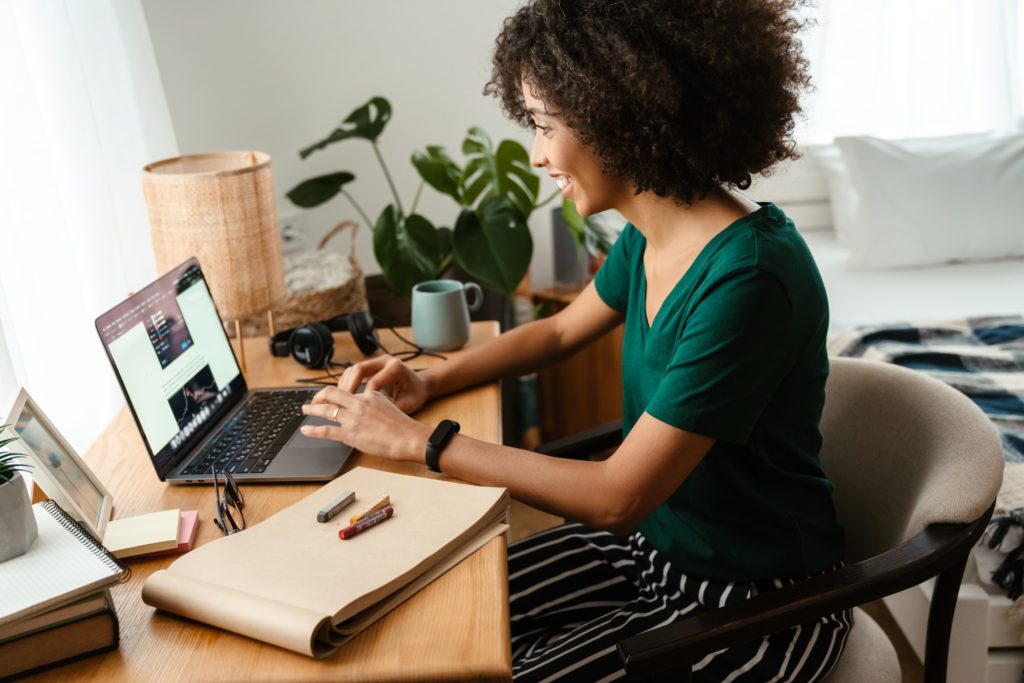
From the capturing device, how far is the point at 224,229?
4.75 ft

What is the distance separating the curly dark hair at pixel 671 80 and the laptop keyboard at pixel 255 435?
58 centimetres

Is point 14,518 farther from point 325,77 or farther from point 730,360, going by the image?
point 325,77

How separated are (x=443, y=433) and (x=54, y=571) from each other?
444mm

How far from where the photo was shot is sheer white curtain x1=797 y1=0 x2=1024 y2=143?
2.75 meters

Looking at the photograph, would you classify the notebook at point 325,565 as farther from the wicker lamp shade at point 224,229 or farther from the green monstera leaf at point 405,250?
the green monstera leaf at point 405,250

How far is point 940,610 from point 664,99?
0.70 metres

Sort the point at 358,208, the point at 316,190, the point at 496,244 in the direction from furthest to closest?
the point at 358,208
the point at 316,190
the point at 496,244

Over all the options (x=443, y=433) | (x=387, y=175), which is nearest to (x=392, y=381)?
(x=443, y=433)

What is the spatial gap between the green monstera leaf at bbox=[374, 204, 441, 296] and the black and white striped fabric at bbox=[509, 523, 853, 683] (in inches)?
37.7

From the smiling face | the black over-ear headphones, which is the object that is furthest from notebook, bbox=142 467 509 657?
the black over-ear headphones

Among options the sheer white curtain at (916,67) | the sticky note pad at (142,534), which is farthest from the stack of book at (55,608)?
the sheer white curtain at (916,67)

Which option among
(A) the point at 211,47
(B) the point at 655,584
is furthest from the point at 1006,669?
(A) the point at 211,47

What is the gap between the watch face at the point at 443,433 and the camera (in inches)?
42.6

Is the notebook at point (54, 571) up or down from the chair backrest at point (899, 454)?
up
